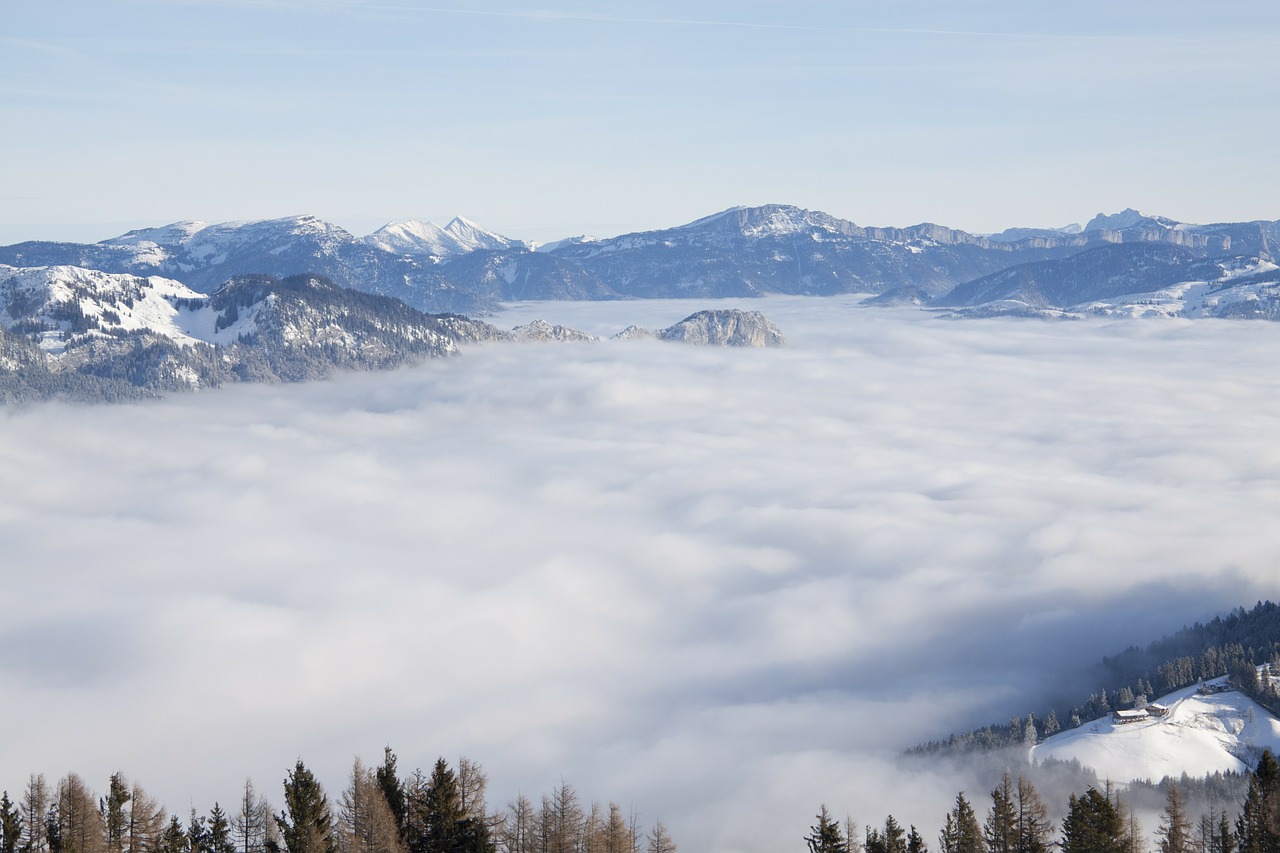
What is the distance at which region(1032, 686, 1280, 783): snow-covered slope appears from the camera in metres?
175

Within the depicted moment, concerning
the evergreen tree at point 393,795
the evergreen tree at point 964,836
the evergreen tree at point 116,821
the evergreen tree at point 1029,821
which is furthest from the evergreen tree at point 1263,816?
the evergreen tree at point 116,821

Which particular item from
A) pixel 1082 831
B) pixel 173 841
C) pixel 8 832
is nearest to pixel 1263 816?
pixel 1082 831

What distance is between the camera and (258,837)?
4771 inches

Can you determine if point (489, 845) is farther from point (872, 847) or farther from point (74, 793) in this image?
point (74, 793)

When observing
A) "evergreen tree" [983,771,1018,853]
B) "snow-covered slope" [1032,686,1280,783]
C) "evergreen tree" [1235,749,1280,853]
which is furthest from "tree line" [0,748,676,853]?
"snow-covered slope" [1032,686,1280,783]

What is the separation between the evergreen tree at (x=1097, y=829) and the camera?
96.0 m

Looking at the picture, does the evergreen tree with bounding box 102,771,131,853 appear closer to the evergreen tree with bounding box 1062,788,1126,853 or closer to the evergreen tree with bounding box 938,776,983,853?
the evergreen tree with bounding box 938,776,983,853

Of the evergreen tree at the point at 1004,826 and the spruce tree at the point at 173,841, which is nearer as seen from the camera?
the spruce tree at the point at 173,841

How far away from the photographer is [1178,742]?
596 feet

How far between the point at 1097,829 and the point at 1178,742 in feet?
323

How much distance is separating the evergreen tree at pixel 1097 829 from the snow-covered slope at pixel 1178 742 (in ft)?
A: 265

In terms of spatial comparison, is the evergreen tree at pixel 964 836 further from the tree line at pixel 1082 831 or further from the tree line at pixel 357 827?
the tree line at pixel 357 827

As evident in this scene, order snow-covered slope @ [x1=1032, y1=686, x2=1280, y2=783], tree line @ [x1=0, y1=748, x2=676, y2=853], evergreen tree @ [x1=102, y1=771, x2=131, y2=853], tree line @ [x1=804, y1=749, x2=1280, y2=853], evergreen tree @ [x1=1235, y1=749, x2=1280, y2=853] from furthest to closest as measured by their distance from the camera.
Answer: snow-covered slope @ [x1=1032, y1=686, x2=1280, y2=783] < evergreen tree @ [x1=102, y1=771, x2=131, y2=853] < evergreen tree @ [x1=1235, y1=749, x2=1280, y2=853] < tree line @ [x1=804, y1=749, x2=1280, y2=853] < tree line @ [x1=0, y1=748, x2=676, y2=853]

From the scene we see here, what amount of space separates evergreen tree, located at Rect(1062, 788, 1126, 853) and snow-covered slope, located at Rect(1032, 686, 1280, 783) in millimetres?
80702
